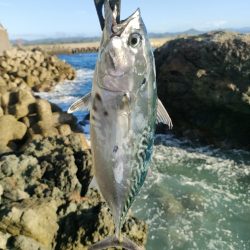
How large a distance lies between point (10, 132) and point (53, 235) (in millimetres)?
7057

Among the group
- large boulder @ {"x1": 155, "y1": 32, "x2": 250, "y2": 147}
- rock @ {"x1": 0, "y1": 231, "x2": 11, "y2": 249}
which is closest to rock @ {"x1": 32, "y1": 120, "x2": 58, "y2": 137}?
large boulder @ {"x1": 155, "y1": 32, "x2": 250, "y2": 147}

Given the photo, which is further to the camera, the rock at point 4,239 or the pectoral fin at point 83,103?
the rock at point 4,239

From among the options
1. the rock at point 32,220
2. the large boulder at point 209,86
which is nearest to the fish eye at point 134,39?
the rock at point 32,220

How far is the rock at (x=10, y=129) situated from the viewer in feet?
45.4

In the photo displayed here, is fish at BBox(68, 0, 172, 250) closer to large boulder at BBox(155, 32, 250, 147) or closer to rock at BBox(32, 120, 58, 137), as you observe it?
rock at BBox(32, 120, 58, 137)

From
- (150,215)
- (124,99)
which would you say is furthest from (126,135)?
(150,215)

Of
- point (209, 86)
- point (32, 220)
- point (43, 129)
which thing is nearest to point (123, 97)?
point (32, 220)

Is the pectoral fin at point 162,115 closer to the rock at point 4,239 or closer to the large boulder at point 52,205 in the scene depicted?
the large boulder at point 52,205

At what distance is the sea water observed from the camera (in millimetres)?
9750

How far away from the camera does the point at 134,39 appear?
2.75 m

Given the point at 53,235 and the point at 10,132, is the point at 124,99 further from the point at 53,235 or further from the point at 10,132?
the point at 10,132

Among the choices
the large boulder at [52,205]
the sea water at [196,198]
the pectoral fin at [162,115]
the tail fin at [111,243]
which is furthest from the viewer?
the sea water at [196,198]

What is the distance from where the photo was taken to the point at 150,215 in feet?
35.2

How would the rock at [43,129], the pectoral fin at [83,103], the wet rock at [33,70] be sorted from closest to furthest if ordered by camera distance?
the pectoral fin at [83,103] → the rock at [43,129] → the wet rock at [33,70]
